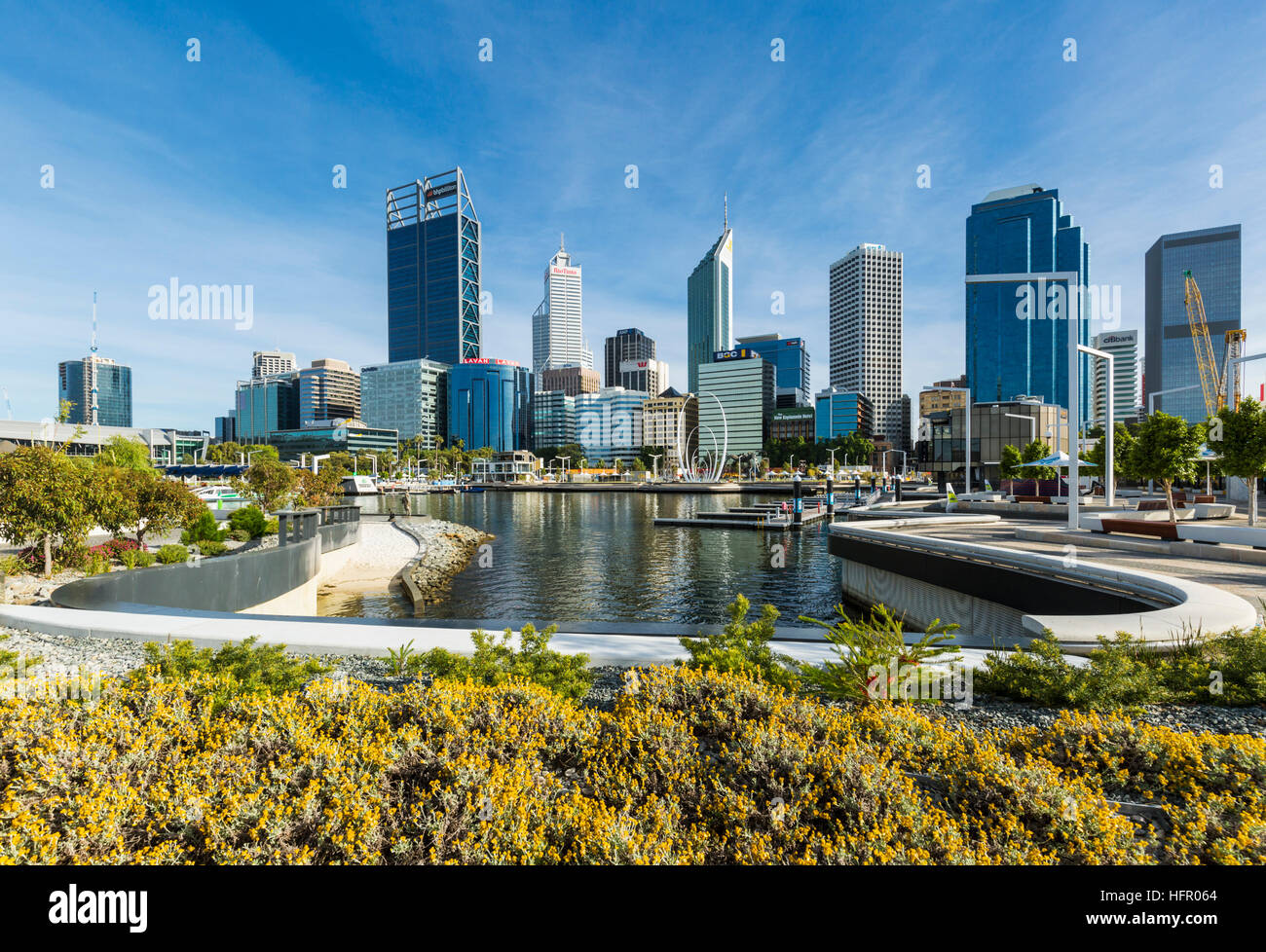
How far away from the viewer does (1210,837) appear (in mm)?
3410

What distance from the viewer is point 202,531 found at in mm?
19938

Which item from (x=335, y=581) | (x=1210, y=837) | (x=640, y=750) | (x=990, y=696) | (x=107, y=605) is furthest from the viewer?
(x=335, y=581)

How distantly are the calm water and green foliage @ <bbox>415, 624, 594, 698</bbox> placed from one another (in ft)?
24.0

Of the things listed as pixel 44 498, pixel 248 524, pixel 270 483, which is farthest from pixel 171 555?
pixel 270 483

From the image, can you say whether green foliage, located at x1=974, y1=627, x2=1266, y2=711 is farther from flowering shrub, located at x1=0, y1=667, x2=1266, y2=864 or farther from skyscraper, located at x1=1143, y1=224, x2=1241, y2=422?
skyscraper, located at x1=1143, y1=224, x2=1241, y2=422

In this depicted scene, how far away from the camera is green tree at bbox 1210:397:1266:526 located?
63.9 ft

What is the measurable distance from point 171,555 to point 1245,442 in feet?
120

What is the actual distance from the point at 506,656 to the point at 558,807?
324 cm
